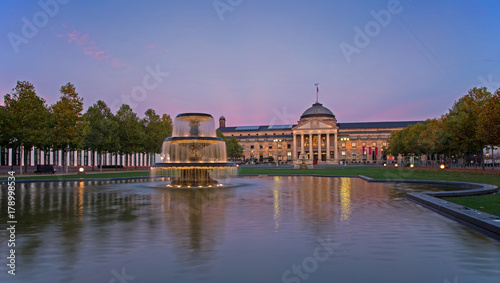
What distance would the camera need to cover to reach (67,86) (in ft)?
151

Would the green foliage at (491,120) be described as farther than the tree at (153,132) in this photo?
No

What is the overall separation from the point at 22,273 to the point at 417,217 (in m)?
9.63

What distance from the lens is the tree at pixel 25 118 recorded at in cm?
4047

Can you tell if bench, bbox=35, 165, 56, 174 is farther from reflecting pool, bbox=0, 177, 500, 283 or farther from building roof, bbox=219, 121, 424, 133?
building roof, bbox=219, 121, 424, 133

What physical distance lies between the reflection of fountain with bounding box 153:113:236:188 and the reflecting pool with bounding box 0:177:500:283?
11805mm

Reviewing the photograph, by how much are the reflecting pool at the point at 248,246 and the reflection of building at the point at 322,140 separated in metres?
111

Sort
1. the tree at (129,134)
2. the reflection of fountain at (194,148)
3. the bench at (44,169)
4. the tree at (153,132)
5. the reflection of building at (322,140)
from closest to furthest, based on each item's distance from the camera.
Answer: the reflection of fountain at (194,148) → the bench at (44,169) → the tree at (129,134) → the tree at (153,132) → the reflection of building at (322,140)

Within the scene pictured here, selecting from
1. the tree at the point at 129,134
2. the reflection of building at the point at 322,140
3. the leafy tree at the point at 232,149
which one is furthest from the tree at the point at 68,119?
the reflection of building at the point at 322,140

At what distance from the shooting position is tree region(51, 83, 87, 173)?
43969 mm

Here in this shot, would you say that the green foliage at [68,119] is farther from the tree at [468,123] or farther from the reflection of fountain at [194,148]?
the tree at [468,123]

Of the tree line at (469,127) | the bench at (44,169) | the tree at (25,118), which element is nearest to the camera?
the tree line at (469,127)

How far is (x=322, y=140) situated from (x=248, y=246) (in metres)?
130

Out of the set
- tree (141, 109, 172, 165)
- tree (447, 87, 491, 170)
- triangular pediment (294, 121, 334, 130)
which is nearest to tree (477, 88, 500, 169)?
tree (447, 87, 491, 170)

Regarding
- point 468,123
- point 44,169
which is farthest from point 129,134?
point 468,123
